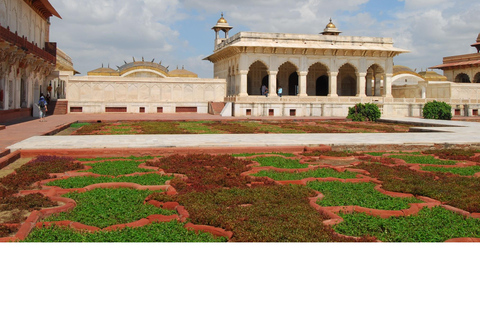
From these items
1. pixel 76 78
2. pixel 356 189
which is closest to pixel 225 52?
pixel 76 78

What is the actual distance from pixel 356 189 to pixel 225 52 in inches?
1028

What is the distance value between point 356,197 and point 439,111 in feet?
56.5

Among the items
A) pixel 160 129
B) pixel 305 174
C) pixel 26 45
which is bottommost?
pixel 305 174

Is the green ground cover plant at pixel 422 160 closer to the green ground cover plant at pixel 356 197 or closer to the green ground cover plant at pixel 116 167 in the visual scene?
the green ground cover plant at pixel 356 197

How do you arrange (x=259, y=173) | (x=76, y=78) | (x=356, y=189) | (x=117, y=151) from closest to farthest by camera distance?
(x=356, y=189) → (x=259, y=173) → (x=117, y=151) → (x=76, y=78)

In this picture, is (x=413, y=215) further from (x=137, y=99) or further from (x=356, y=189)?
(x=137, y=99)

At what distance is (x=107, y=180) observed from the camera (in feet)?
17.0

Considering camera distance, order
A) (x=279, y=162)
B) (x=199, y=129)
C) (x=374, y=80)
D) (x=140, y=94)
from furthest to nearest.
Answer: (x=374, y=80) → (x=140, y=94) → (x=199, y=129) → (x=279, y=162)

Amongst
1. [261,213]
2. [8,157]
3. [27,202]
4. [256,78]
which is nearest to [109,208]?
[27,202]

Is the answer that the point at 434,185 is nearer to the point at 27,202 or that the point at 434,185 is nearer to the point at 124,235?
the point at 124,235

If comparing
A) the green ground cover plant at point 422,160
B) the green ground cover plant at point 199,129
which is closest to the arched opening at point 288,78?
the green ground cover plant at point 199,129

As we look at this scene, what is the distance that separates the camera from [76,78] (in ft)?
86.3

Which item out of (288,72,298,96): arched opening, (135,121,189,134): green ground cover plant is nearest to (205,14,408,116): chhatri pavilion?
(288,72,298,96): arched opening

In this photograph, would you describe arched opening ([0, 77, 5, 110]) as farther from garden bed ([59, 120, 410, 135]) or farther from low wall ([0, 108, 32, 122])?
garden bed ([59, 120, 410, 135])
